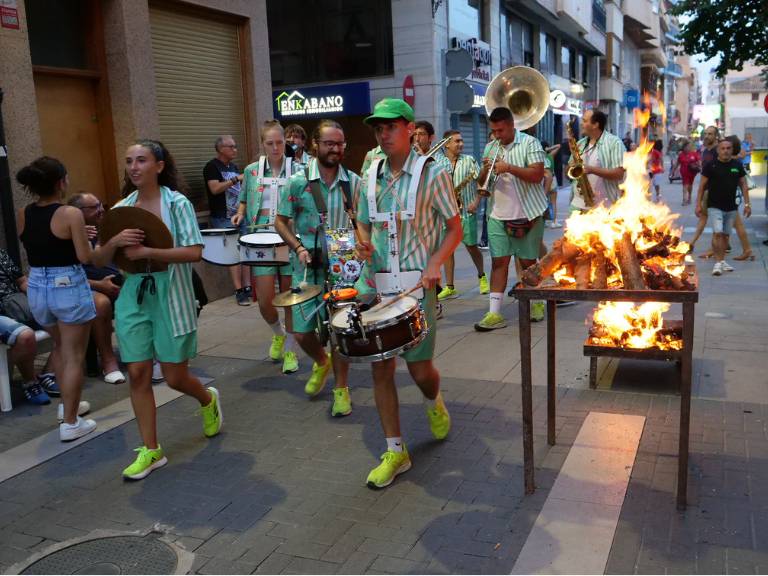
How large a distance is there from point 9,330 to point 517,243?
4.59 m

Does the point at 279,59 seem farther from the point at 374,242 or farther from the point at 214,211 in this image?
the point at 374,242

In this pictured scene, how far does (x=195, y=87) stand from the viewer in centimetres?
912

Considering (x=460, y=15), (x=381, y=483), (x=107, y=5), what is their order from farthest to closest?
(x=460, y=15) → (x=107, y=5) → (x=381, y=483)

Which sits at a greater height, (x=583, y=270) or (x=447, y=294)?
(x=583, y=270)

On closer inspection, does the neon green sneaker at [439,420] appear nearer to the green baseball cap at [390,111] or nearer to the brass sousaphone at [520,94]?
the green baseball cap at [390,111]

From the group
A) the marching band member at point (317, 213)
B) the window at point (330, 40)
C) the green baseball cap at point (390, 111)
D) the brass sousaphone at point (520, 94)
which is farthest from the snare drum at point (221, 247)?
the window at point (330, 40)

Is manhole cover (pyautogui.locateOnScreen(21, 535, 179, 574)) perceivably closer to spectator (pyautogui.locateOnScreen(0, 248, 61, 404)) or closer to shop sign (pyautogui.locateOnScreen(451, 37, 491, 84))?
spectator (pyautogui.locateOnScreen(0, 248, 61, 404))

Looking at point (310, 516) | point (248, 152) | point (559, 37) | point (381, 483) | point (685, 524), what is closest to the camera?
point (685, 524)

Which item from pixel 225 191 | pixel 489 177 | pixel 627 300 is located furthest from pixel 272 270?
pixel 225 191

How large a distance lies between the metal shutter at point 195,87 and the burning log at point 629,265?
20.8 feet

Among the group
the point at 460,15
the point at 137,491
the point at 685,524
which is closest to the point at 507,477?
the point at 685,524

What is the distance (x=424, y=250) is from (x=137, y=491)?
2.13 m

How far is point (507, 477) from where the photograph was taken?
158 inches

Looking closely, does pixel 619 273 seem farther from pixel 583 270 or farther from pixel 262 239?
pixel 262 239
